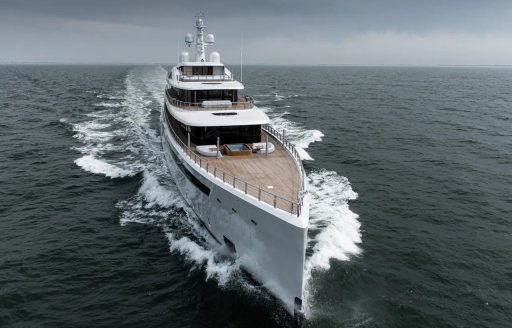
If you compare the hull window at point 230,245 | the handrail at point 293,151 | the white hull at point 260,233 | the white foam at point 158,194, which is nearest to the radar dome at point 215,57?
the handrail at point 293,151

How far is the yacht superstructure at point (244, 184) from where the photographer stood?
566 inches

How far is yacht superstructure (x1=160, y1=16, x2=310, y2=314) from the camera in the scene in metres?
14.4

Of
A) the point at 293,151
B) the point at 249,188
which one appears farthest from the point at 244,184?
the point at 293,151

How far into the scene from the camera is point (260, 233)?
15.2 meters

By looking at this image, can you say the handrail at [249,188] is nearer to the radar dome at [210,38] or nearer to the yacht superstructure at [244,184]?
the yacht superstructure at [244,184]

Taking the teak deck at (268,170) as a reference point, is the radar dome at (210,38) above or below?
above

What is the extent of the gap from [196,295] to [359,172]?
754 inches

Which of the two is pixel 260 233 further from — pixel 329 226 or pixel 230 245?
pixel 329 226

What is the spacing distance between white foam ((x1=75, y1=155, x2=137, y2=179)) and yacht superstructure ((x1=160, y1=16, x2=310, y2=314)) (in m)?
5.60

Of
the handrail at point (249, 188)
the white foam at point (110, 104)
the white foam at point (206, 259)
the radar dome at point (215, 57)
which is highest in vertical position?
the radar dome at point (215, 57)

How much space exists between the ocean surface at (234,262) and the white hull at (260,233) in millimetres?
954

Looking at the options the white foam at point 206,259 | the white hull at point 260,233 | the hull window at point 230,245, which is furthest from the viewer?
the hull window at point 230,245

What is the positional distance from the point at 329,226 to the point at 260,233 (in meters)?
7.44

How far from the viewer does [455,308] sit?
15453 mm
